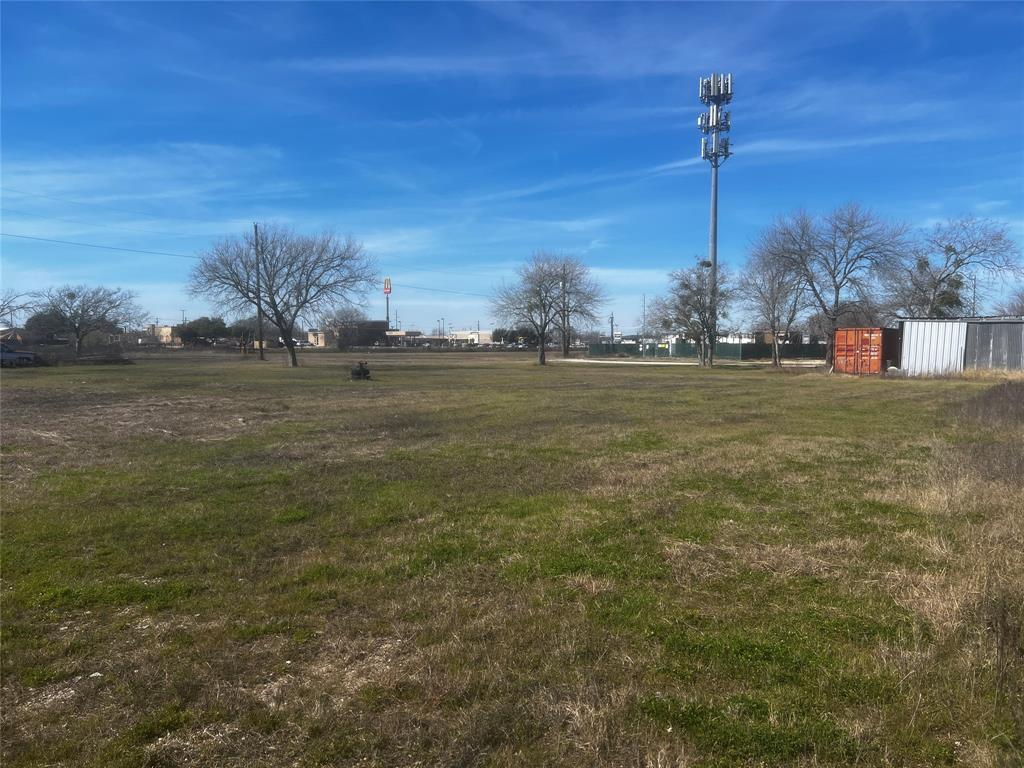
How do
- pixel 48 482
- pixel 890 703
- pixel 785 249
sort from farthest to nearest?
pixel 785 249, pixel 48 482, pixel 890 703

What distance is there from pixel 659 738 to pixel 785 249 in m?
46.0

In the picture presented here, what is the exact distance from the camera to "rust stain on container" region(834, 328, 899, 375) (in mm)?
33812

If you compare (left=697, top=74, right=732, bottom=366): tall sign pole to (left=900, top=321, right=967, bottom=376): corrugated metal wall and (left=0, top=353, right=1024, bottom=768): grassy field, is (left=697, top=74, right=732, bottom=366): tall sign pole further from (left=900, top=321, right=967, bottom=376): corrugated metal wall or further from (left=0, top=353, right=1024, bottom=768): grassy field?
(left=0, top=353, right=1024, bottom=768): grassy field

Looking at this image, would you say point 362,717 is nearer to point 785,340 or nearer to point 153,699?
point 153,699

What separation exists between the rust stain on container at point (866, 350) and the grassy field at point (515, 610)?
26.5 metres

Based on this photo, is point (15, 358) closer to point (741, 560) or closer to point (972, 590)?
point (741, 560)

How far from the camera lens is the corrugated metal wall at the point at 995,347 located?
30594mm

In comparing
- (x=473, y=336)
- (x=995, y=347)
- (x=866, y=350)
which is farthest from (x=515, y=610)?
(x=473, y=336)

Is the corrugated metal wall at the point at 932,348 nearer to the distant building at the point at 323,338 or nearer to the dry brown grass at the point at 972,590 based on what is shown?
the dry brown grass at the point at 972,590

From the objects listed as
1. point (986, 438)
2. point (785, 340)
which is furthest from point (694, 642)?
point (785, 340)

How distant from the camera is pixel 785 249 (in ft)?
145

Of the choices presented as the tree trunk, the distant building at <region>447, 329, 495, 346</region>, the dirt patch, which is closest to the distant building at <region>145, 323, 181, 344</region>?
the distant building at <region>447, 329, 495, 346</region>

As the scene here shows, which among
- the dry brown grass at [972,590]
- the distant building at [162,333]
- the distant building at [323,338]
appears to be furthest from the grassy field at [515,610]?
the distant building at [162,333]

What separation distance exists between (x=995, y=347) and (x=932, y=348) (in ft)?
8.29
